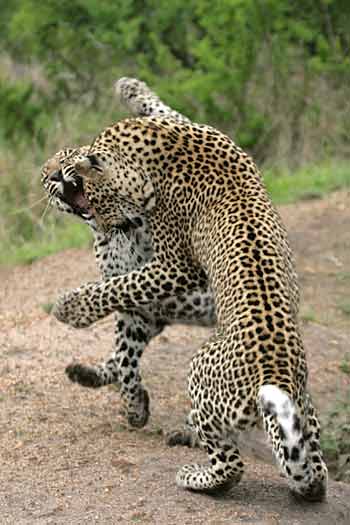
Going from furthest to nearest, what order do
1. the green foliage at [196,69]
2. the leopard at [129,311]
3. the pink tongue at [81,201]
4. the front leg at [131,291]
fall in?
the green foliage at [196,69] → the pink tongue at [81,201] → the leopard at [129,311] → the front leg at [131,291]

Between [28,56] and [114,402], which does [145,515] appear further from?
[28,56]

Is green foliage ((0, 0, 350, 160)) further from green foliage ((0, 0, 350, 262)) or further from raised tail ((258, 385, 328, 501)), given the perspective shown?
raised tail ((258, 385, 328, 501))

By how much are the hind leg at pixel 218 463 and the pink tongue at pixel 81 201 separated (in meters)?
1.53

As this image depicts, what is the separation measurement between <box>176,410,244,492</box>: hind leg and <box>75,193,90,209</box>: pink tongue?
5.04ft

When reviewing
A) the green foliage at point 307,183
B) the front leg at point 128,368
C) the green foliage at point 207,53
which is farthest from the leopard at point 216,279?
the green foliage at point 207,53

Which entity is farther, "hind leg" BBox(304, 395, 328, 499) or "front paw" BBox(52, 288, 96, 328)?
"front paw" BBox(52, 288, 96, 328)

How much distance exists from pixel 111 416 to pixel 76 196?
54.9 inches

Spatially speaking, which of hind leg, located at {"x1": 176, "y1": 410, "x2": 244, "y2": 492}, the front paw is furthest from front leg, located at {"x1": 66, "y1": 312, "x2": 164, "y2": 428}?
hind leg, located at {"x1": 176, "y1": 410, "x2": 244, "y2": 492}

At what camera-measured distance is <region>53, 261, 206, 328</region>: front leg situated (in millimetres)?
5754

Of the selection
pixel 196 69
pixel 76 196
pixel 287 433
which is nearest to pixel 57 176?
pixel 76 196

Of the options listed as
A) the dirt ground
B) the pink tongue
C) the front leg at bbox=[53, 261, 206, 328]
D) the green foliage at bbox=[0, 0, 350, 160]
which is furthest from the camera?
the green foliage at bbox=[0, 0, 350, 160]

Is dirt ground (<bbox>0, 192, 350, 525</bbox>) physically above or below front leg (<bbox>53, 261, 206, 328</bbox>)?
below

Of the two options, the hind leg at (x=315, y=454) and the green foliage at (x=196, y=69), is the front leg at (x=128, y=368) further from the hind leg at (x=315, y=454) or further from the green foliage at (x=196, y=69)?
the green foliage at (x=196, y=69)

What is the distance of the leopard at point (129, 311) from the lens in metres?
5.95
